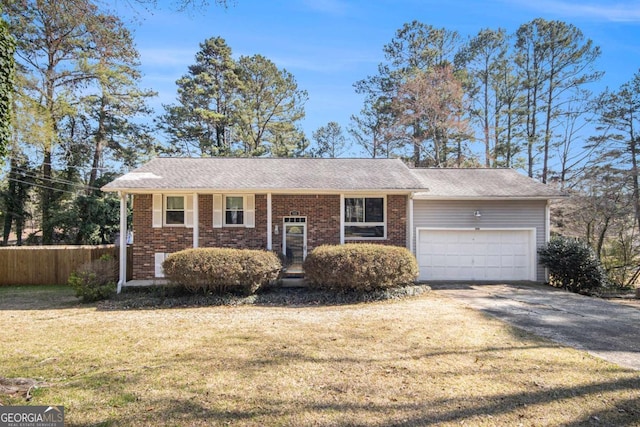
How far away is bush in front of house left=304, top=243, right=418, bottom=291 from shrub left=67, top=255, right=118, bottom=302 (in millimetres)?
5697

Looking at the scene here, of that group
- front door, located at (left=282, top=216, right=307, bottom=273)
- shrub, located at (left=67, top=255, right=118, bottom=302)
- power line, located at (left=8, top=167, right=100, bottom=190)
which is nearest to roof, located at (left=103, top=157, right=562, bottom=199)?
front door, located at (left=282, top=216, right=307, bottom=273)

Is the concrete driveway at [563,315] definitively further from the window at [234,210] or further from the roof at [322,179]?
the window at [234,210]

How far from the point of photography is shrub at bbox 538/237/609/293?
11.6m

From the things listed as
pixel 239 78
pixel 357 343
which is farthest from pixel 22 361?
pixel 239 78

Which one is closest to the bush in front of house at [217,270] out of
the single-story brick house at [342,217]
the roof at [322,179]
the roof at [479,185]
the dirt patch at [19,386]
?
the single-story brick house at [342,217]

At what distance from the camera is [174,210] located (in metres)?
11.9

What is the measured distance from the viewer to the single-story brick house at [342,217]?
38.3 feet

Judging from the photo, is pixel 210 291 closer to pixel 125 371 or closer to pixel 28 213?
pixel 125 371

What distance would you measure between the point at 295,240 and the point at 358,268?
330 centimetres

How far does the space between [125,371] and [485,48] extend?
28013mm

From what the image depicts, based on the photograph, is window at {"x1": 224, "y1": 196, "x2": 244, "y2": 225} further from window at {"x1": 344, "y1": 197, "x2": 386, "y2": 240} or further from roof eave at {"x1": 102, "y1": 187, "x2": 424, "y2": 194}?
window at {"x1": 344, "y1": 197, "x2": 386, "y2": 240}

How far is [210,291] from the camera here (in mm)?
9852

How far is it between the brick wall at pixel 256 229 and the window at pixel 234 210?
0.27 meters

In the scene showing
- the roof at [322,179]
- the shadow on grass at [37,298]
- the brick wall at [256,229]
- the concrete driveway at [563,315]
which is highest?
the roof at [322,179]
